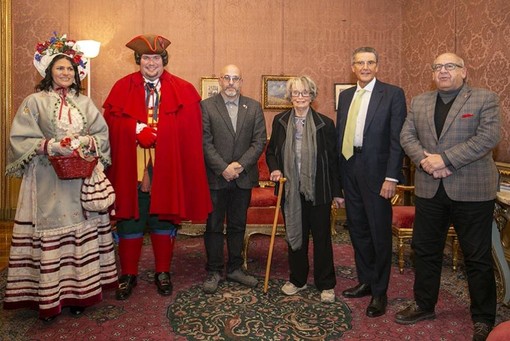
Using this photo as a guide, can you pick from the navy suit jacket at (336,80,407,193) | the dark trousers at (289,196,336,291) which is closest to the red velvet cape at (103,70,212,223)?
the dark trousers at (289,196,336,291)

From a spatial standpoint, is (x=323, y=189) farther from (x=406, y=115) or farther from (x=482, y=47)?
(x=482, y=47)

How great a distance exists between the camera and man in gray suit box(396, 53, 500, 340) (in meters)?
2.55

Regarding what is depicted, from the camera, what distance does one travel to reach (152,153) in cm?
327

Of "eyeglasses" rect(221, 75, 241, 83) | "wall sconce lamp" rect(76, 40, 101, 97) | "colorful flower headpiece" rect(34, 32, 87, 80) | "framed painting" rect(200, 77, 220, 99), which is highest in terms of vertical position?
"wall sconce lamp" rect(76, 40, 101, 97)

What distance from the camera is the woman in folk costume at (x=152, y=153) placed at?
319 cm

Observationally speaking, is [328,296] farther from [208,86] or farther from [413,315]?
[208,86]

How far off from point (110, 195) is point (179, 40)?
3394 millimetres

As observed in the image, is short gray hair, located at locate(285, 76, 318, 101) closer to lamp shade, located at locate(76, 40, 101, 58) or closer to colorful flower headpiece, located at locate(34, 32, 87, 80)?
colorful flower headpiece, located at locate(34, 32, 87, 80)

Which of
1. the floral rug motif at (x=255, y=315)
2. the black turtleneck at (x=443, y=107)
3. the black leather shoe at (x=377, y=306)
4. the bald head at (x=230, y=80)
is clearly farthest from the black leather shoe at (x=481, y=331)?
the bald head at (x=230, y=80)

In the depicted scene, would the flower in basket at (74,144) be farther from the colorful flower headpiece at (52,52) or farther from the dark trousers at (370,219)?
the dark trousers at (370,219)

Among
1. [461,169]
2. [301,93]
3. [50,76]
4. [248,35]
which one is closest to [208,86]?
[248,35]

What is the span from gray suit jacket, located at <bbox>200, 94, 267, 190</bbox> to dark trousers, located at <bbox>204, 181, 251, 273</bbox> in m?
0.09

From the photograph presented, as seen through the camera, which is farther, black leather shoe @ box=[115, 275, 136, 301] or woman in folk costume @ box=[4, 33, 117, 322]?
black leather shoe @ box=[115, 275, 136, 301]

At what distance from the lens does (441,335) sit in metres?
2.71
